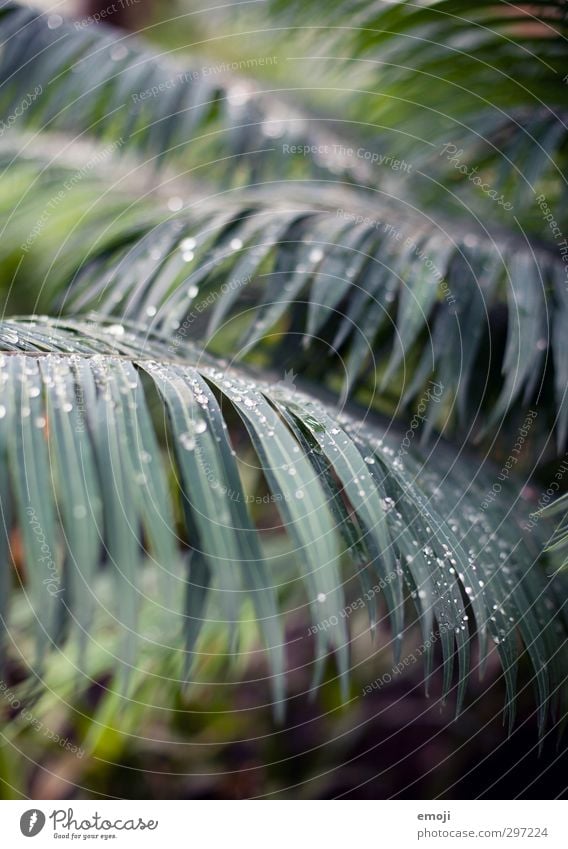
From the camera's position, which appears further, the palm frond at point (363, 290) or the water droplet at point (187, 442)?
the palm frond at point (363, 290)

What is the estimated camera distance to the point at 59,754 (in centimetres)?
118

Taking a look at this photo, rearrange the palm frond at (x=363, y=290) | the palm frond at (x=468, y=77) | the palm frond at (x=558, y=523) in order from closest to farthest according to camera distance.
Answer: the palm frond at (x=558, y=523)
the palm frond at (x=363, y=290)
the palm frond at (x=468, y=77)

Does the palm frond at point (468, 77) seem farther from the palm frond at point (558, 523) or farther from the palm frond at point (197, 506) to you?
the palm frond at point (197, 506)

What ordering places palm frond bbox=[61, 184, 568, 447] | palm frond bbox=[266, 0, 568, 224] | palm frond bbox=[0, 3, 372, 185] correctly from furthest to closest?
palm frond bbox=[0, 3, 372, 185] → palm frond bbox=[266, 0, 568, 224] → palm frond bbox=[61, 184, 568, 447]

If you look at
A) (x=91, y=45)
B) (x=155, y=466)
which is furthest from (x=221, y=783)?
(x=91, y=45)

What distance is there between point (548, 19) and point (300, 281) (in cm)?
41
